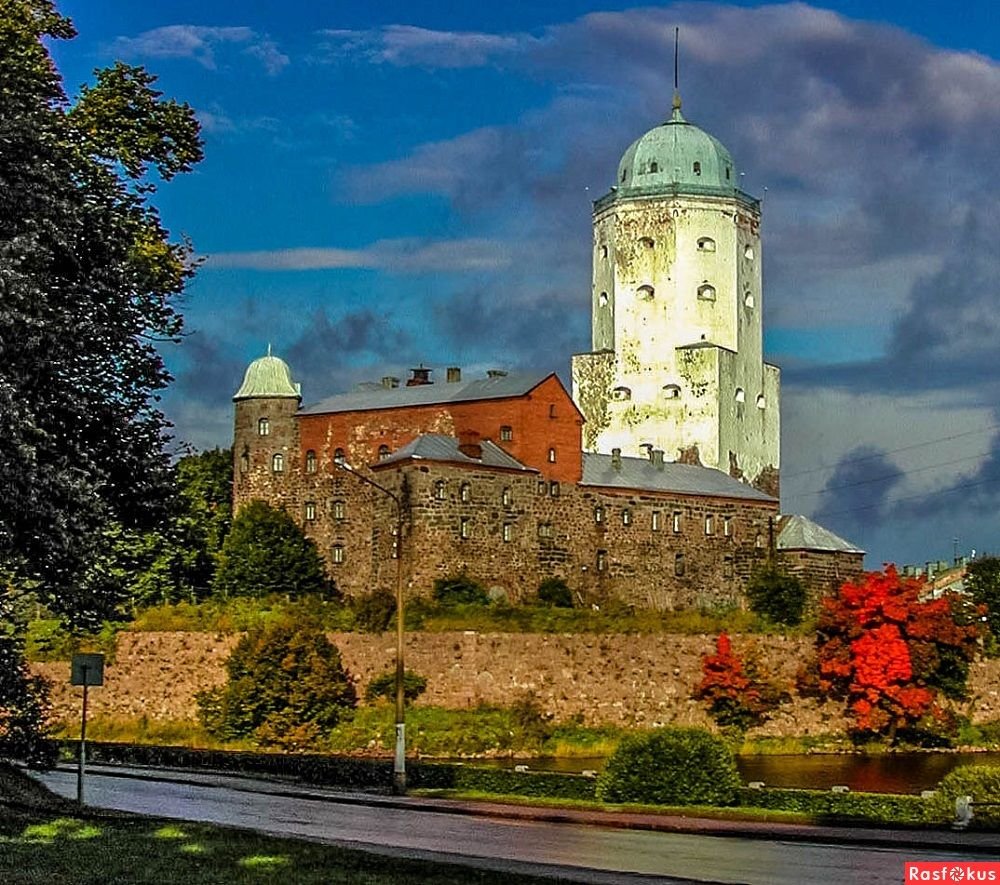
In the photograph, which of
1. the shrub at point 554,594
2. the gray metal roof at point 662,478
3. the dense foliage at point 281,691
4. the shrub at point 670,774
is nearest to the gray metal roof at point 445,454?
the gray metal roof at point 662,478

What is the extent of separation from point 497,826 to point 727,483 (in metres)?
61.3

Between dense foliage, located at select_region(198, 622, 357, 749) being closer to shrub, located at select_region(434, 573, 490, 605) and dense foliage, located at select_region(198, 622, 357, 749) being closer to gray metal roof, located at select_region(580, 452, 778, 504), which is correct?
shrub, located at select_region(434, 573, 490, 605)

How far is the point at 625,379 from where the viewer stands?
4026 inches

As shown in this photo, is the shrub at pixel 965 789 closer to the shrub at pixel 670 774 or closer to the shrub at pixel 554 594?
the shrub at pixel 670 774

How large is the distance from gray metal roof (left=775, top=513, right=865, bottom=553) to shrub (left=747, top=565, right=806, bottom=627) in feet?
9.94

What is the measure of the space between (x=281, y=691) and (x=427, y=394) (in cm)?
2937

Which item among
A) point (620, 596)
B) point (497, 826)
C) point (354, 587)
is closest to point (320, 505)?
point (354, 587)

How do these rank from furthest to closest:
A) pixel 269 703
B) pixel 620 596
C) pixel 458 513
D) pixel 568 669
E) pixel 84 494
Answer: pixel 620 596
pixel 458 513
pixel 568 669
pixel 269 703
pixel 84 494

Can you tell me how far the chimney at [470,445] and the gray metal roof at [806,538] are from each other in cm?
1476

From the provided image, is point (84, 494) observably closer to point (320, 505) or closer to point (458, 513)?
point (458, 513)

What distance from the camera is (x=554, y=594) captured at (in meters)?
79.1

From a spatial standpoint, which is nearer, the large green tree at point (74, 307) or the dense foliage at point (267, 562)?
the large green tree at point (74, 307)

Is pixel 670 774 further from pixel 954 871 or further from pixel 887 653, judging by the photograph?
pixel 887 653

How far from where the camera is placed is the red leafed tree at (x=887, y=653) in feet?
221
